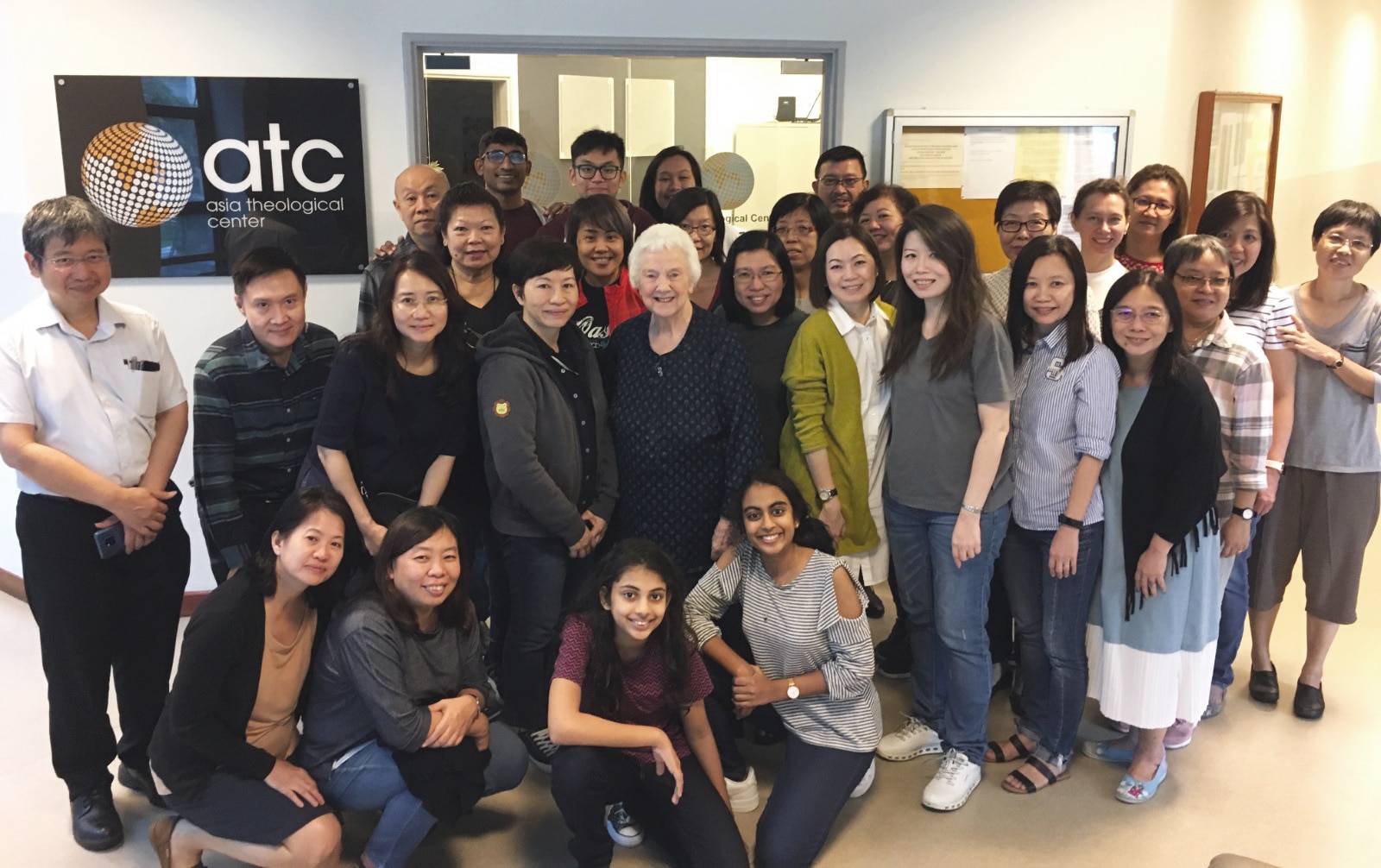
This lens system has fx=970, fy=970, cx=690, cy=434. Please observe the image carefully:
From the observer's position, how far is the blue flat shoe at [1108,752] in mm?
2895

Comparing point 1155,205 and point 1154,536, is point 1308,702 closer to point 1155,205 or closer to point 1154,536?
point 1154,536

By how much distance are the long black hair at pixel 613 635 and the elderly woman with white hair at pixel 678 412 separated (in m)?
0.31

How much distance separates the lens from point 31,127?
3471 millimetres

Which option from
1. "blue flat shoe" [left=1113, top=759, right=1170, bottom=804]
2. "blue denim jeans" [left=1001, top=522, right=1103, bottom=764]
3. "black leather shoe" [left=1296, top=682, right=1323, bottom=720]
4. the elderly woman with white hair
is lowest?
"blue flat shoe" [left=1113, top=759, right=1170, bottom=804]

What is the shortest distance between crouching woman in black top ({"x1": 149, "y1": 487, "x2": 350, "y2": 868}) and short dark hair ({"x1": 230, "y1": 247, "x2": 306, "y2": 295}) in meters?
0.62

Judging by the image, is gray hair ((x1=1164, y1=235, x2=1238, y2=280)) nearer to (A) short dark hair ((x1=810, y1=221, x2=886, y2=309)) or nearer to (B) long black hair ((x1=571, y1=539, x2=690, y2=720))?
(A) short dark hair ((x1=810, y1=221, x2=886, y2=309))

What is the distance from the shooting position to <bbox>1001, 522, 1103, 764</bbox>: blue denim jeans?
2613 mm

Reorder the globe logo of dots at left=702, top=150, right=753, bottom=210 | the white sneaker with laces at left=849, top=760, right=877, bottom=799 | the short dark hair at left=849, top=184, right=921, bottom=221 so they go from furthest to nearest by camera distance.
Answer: the globe logo of dots at left=702, top=150, right=753, bottom=210 < the short dark hair at left=849, top=184, right=921, bottom=221 < the white sneaker with laces at left=849, top=760, right=877, bottom=799

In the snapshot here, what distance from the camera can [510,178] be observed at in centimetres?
342

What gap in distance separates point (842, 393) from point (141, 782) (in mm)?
2200

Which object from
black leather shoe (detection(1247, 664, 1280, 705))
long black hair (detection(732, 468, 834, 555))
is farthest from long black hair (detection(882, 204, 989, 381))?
black leather shoe (detection(1247, 664, 1280, 705))

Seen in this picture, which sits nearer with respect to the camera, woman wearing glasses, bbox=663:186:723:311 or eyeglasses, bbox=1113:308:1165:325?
eyeglasses, bbox=1113:308:1165:325

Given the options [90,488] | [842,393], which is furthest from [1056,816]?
[90,488]

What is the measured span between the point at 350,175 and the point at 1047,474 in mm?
2700
